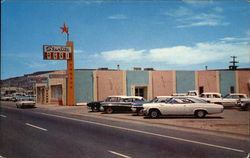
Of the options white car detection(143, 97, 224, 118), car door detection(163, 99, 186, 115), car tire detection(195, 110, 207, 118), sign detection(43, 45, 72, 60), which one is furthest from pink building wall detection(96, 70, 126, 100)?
car tire detection(195, 110, 207, 118)

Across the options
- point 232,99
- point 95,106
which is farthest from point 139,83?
point 232,99

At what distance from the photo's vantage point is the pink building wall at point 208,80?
3962cm

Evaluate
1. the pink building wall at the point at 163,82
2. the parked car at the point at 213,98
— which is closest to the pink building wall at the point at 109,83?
the pink building wall at the point at 163,82

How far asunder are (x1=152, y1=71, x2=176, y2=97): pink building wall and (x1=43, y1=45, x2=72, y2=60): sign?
12514 mm

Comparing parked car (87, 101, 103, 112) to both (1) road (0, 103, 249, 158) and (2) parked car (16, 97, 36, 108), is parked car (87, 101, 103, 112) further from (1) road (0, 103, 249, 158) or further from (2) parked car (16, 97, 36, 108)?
(1) road (0, 103, 249, 158)

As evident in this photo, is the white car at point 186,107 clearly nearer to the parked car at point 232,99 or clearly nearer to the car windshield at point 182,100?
the car windshield at point 182,100

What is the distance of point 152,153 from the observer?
28.0ft

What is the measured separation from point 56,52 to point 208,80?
22.8m

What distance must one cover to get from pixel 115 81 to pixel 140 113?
15.3 metres

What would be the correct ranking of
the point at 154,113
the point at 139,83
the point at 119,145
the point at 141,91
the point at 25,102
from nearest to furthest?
the point at 119,145
the point at 154,113
the point at 25,102
the point at 139,83
the point at 141,91

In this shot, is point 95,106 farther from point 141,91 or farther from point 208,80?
point 208,80

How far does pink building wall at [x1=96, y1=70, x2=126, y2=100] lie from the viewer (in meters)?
35.0

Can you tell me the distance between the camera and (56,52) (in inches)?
1275

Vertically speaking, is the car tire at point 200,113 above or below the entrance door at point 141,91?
below
